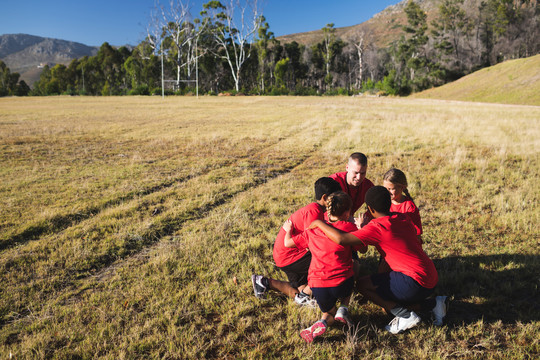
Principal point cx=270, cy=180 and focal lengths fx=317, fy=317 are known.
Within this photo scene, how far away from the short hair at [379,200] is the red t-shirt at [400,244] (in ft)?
0.30

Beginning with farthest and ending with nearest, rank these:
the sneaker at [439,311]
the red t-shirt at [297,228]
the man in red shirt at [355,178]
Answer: the man in red shirt at [355,178], the red t-shirt at [297,228], the sneaker at [439,311]

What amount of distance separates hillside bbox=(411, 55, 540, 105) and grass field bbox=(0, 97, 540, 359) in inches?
1348

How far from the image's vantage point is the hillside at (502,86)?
3703 cm

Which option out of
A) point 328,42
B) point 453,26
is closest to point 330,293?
point 328,42

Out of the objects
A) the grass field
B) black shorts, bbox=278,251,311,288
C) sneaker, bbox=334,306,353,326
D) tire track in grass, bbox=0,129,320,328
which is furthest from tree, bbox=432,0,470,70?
sneaker, bbox=334,306,353,326

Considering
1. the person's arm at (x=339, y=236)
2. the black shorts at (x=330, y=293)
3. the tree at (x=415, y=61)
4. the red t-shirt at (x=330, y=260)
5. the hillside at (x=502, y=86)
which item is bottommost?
the black shorts at (x=330, y=293)

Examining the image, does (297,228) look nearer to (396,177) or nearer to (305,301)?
(305,301)

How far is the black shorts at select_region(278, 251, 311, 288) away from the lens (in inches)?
Result: 146

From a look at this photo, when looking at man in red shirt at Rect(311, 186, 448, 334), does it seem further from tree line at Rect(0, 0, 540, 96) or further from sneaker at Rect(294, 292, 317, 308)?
tree line at Rect(0, 0, 540, 96)

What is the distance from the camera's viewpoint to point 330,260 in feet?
10.2

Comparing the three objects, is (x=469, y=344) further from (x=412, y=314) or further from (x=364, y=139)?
(x=364, y=139)

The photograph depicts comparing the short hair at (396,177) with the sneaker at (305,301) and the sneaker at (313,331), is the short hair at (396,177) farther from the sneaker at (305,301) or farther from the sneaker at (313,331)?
the sneaker at (313,331)

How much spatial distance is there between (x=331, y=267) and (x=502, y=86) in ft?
167

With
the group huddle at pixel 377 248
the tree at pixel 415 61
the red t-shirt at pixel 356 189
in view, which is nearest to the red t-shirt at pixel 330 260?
the group huddle at pixel 377 248
